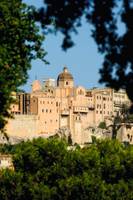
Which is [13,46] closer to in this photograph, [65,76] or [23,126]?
[23,126]

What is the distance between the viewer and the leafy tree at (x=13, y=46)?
17.0 meters

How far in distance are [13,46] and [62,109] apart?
4836 inches

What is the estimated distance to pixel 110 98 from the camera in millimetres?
153375

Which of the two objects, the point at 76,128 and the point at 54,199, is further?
the point at 76,128

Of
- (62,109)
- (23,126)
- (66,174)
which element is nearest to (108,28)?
(66,174)

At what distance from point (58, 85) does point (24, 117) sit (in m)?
28.9

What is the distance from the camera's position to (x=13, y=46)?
17438 millimetres

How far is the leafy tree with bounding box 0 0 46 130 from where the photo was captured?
55.6 ft

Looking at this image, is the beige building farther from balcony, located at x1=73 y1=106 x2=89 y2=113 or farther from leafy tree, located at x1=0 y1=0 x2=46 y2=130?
leafy tree, located at x1=0 y1=0 x2=46 y2=130

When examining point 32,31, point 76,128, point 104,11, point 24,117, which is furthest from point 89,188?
point 76,128

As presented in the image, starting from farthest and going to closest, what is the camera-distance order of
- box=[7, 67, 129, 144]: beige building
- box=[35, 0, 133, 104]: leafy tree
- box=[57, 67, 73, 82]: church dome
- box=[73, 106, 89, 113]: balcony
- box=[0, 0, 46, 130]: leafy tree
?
box=[57, 67, 73, 82]: church dome
box=[73, 106, 89, 113]: balcony
box=[7, 67, 129, 144]: beige building
box=[0, 0, 46, 130]: leafy tree
box=[35, 0, 133, 104]: leafy tree

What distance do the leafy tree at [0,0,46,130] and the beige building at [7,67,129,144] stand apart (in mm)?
105151

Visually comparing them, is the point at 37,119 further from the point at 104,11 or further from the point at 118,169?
the point at 104,11

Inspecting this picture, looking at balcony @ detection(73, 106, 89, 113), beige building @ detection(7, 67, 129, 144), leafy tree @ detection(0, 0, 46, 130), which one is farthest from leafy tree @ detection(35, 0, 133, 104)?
balcony @ detection(73, 106, 89, 113)
